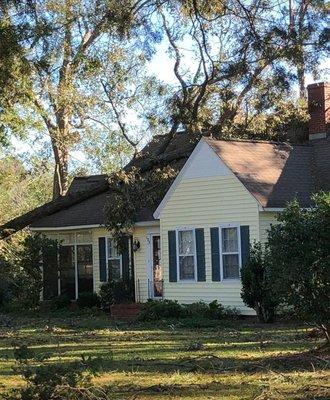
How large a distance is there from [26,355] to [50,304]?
774 inches

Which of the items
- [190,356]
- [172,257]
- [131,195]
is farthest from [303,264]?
[131,195]

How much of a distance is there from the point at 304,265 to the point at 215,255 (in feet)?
36.5

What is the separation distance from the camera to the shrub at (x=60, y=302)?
91.2 ft

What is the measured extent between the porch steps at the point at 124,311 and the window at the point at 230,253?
288cm

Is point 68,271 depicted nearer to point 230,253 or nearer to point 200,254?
point 200,254

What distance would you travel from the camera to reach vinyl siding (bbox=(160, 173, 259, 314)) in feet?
73.9

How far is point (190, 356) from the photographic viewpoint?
42.5ft

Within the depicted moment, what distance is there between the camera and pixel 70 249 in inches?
1163

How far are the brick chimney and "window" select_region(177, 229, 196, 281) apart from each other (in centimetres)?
718

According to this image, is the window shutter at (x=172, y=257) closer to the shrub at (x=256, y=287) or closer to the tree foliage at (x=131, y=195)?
the tree foliage at (x=131, y=195)

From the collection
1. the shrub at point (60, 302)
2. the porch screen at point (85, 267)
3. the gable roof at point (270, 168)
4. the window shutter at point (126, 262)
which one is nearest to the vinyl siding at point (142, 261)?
the window shutter at point (126, 262)

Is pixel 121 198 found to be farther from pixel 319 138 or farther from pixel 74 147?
pixel 74 147

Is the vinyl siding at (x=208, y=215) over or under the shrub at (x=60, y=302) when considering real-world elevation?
over

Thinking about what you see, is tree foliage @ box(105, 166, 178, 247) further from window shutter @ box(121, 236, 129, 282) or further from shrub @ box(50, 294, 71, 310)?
shrub @ box(50, 294, 71, 310)
